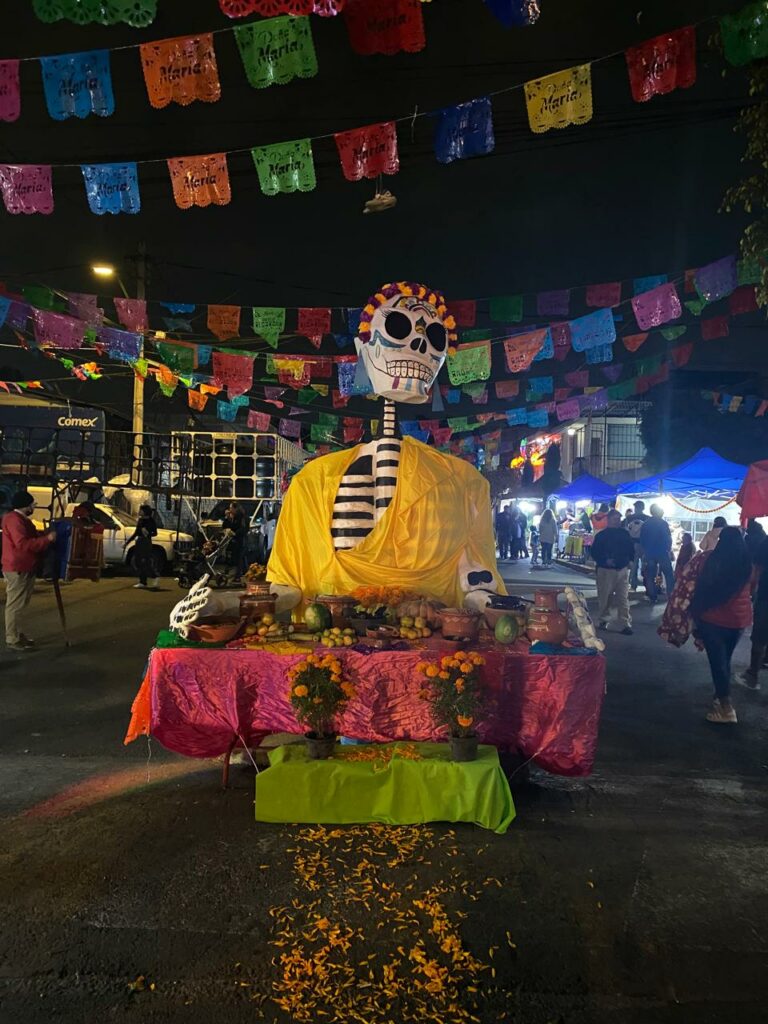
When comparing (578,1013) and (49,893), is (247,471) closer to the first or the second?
(49,893)

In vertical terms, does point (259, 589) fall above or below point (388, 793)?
above

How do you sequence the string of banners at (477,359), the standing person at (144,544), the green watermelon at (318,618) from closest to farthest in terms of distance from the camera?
the green watermelon at (318,618) < the string of banners at (477,359) < the standing person at (144,544)

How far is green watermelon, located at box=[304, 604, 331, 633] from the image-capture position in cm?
410

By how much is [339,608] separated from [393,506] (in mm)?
845

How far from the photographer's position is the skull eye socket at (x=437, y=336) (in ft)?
15.5

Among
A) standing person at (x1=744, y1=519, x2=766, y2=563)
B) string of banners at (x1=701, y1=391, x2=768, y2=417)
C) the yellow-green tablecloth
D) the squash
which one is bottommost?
the yellow-green tablecloth

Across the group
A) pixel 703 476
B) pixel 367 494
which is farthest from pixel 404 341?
pixel 703 476

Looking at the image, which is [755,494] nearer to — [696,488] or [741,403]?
[696,488]

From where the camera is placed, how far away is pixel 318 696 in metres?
3.50

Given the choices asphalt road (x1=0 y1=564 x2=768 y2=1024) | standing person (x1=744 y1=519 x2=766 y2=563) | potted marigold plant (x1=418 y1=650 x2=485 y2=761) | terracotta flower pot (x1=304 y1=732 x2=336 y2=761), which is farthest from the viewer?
standing person (x1=744 y1=519 x2=766 y2=563)

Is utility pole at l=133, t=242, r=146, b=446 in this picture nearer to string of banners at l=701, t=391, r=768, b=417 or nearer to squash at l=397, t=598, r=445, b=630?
string of banners at l=701, t=391, r=768, b=417

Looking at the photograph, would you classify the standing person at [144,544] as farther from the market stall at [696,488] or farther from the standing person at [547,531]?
the standing person at [547,531]

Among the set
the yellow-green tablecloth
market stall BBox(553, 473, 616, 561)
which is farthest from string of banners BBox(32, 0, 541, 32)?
market stall BBox(553, 473, 616, 561)

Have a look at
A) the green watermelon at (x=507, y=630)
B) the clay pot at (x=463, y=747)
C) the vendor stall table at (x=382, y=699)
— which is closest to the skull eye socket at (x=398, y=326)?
the green watermelon at (x=507, y=630)
